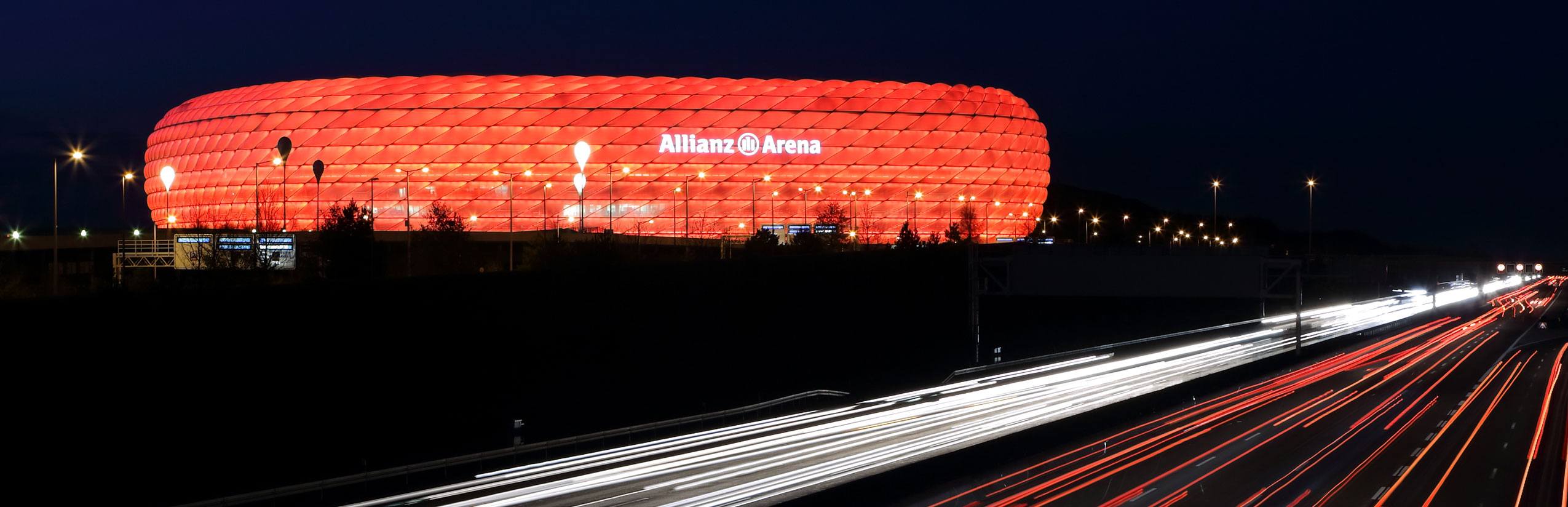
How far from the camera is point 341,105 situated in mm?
102875

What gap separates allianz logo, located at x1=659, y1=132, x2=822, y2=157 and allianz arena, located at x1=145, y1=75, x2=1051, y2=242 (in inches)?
4.7

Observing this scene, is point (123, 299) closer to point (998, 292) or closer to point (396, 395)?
point (396, 395)

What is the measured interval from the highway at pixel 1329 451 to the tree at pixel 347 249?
30561 mm

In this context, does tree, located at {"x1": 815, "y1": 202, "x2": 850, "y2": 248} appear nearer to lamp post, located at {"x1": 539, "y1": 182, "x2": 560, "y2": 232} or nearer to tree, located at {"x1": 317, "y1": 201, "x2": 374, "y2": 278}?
lamp post, located at {"x1": 539, "y1": 182, "x2": 560, "y2": 232}

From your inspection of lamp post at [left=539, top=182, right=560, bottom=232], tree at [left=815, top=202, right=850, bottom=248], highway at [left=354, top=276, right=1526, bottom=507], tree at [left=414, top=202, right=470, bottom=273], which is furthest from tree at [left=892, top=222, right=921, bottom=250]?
lamp post at [left=539, top=182, right=560, bottom=232]

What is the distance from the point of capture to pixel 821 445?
2362cm

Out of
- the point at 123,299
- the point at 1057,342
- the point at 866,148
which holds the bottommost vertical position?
the point at 1057,342

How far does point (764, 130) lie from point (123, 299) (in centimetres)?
7961

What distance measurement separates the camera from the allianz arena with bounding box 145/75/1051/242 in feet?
327

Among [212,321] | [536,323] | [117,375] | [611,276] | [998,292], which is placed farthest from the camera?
[998,292]

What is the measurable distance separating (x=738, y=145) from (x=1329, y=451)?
268 ft

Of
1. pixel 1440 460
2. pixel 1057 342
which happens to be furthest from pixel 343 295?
pixel 1057 342

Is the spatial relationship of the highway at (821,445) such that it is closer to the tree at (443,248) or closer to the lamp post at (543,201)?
the tree at (443,248)

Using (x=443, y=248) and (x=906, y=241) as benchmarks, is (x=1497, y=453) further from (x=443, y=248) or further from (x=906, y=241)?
(x=906, y=241)
